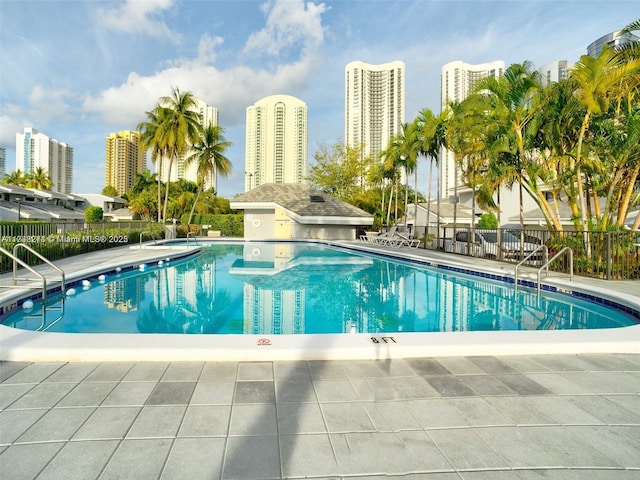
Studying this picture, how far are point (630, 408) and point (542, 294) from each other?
643cm

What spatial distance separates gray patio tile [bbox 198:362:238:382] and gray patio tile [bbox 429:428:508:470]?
167cm

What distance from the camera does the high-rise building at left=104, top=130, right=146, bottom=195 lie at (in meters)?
76.6

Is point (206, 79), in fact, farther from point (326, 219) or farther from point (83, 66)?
point (326, 219)

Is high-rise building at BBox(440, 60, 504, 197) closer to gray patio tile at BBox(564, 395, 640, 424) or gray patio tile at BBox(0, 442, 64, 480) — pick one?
gray patio tile at BBox(564, 395, 640, 424)

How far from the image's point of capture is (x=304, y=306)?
7680 mm

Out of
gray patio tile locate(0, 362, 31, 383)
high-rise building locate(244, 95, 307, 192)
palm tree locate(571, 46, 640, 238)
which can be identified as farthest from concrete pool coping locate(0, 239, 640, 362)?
high-rise building locate(244, 95, 307, 192)

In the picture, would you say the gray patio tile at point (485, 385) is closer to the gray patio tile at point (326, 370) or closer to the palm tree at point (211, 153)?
the gray patio tile at point (326, 370)

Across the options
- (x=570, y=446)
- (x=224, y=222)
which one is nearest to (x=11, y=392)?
(x=570, y=446)

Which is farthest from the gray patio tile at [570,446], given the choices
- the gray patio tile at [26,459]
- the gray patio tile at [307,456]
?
the gray patio tile at [26,459]

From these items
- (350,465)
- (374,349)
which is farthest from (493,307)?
(350,465)

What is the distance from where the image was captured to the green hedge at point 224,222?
3212 cm

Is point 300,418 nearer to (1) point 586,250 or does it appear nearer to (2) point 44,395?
(2) point 44,395

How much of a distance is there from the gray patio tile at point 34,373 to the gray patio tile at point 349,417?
2.35 meters

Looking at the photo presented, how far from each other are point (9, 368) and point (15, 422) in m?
1.18
